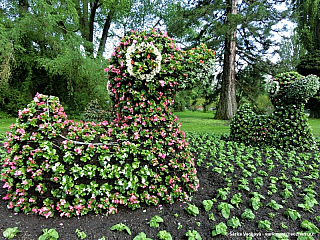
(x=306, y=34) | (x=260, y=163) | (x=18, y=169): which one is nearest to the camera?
(x=18, y=169)

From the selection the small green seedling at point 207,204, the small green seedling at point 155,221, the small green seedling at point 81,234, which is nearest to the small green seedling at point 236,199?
the small green seedling at point 207,204

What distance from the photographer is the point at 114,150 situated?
2.68m

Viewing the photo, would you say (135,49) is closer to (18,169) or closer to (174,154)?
(174,154)

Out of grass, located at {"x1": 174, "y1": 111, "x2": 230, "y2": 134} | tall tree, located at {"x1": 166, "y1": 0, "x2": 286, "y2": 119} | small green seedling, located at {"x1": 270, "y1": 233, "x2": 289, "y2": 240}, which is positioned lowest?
small green seedling, located at {"x1": 270, "y1": 233, "x2": 289, "y2": 240}

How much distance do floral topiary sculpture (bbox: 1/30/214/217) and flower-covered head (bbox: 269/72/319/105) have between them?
10.3ft

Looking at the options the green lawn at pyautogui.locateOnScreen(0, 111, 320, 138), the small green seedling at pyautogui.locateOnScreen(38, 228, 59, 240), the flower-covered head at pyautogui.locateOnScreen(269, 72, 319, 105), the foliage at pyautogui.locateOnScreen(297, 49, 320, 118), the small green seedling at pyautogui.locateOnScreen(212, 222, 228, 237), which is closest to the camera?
the small green seedling at pyautogui.locateOnScreen(38, 228, 59, 240)

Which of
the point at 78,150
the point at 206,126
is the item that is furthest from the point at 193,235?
the point at 206,126

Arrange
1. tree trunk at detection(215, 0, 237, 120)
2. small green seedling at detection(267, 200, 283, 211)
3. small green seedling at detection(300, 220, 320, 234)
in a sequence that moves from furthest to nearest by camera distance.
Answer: tree trunk at detection(215, 0, 237, 120) < small green seedling at detection(267, 200, 283, 211) < small green seedling at detection(300, 220, 320, 234)

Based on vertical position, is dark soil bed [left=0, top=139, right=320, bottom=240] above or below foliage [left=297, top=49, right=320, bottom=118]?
below

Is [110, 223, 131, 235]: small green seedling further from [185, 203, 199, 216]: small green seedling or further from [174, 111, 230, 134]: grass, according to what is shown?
[174, 111, 230, 134]: grass

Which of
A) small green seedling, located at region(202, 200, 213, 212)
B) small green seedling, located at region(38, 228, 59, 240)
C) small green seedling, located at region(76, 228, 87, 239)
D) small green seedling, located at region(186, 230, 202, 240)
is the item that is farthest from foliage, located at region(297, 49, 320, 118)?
small green seedling, located at region(38, 228, 59, 240)

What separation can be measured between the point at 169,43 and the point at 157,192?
78.0 inches

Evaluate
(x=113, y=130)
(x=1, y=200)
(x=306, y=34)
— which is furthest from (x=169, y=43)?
(x=306, y=34)

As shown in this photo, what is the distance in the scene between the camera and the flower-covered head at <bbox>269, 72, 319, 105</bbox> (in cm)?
482
